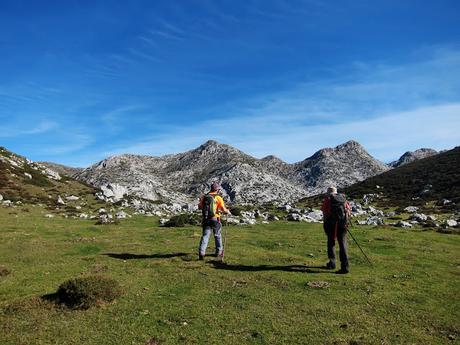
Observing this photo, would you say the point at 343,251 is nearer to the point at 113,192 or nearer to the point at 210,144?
the point at 113,192

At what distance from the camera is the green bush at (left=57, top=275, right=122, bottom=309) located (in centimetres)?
1248

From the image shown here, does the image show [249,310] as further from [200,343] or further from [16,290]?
[16,290]

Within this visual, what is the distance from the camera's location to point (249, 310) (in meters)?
12.1

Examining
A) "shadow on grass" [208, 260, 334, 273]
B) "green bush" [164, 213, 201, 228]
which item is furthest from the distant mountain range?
"shadow on grass" [208, 260, 334, 273]

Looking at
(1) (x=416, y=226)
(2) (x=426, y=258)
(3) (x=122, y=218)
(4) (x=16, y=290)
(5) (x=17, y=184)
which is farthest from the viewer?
(5) (x=17, y=184)

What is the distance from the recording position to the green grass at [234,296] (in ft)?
34.4

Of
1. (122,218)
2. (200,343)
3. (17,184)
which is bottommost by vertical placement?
(200,343)

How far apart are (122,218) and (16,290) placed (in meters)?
30.5

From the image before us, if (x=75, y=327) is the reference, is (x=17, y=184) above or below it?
above

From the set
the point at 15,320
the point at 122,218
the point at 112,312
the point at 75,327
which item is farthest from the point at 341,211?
the point at 122,218

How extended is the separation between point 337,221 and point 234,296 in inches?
227

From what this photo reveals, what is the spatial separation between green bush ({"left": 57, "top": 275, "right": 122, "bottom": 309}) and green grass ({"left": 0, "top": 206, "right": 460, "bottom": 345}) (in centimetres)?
29

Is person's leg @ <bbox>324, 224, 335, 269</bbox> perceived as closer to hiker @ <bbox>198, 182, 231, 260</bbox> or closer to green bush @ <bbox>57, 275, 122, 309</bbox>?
hiker @ <bbox>198, 182, 231, 260</bbox>

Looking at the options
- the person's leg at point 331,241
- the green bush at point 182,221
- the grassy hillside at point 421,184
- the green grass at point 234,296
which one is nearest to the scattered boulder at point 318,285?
the green grass at point 234,296
